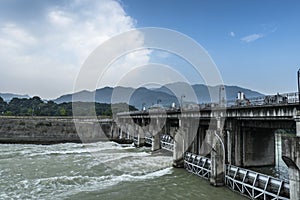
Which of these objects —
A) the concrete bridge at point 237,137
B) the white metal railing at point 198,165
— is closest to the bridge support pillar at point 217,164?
the concrete bridge at point 237,137

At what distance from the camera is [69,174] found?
28172mm

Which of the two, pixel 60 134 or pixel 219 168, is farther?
pixel 60 134

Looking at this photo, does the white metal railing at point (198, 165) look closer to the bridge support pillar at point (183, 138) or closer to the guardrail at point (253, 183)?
the guardrail at point (253, 183)

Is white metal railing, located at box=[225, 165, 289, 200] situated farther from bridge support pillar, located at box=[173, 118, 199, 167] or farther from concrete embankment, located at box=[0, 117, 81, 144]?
concrete embankment, located at box=[0, 117, 81, 144]

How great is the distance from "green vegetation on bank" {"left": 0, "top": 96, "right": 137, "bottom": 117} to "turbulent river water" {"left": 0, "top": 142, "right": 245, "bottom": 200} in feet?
251

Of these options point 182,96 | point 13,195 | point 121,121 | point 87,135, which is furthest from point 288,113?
point 87,135

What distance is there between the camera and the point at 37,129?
79.9m

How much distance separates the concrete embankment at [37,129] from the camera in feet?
254

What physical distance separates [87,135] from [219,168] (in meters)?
60.9

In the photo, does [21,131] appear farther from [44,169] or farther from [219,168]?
[219,168]

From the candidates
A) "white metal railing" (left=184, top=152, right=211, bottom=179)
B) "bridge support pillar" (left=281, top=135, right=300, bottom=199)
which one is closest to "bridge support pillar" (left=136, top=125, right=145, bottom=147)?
"white metal railing" (left=184, top=152, right=211, bottom=179)

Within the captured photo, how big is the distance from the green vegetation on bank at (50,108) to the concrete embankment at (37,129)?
31.6 m

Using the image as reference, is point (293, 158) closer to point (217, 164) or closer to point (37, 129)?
point (217, 164)

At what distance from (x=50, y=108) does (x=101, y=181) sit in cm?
12992
